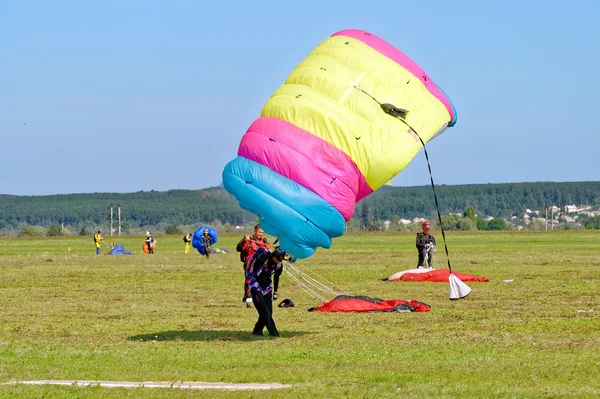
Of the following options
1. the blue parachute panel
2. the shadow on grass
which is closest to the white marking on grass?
the blue parachute panel

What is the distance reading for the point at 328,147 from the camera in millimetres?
15242

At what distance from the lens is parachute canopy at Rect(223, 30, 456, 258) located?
1515 cm

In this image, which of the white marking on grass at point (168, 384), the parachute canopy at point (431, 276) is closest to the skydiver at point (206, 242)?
the parachute canopy at point (431, 276)

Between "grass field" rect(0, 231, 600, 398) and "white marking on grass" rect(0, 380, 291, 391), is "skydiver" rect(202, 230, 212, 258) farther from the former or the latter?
"white marking on grass" rect(0, 380, 291, 391)

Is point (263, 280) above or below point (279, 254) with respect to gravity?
below

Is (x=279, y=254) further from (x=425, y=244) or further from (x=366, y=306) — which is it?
(x=425, y=244)

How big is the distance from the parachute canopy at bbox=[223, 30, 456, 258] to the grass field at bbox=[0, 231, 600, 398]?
180cm

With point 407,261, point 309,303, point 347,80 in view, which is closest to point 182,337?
point 347,80

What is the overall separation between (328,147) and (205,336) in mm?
3643

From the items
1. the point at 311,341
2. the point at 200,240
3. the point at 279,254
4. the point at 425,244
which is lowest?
the point at 311,341

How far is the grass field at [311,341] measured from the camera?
1197cm

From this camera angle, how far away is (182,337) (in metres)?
16.7

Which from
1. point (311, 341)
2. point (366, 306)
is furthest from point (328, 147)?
point (366, 306)

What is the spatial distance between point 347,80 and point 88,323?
6.53 meters
